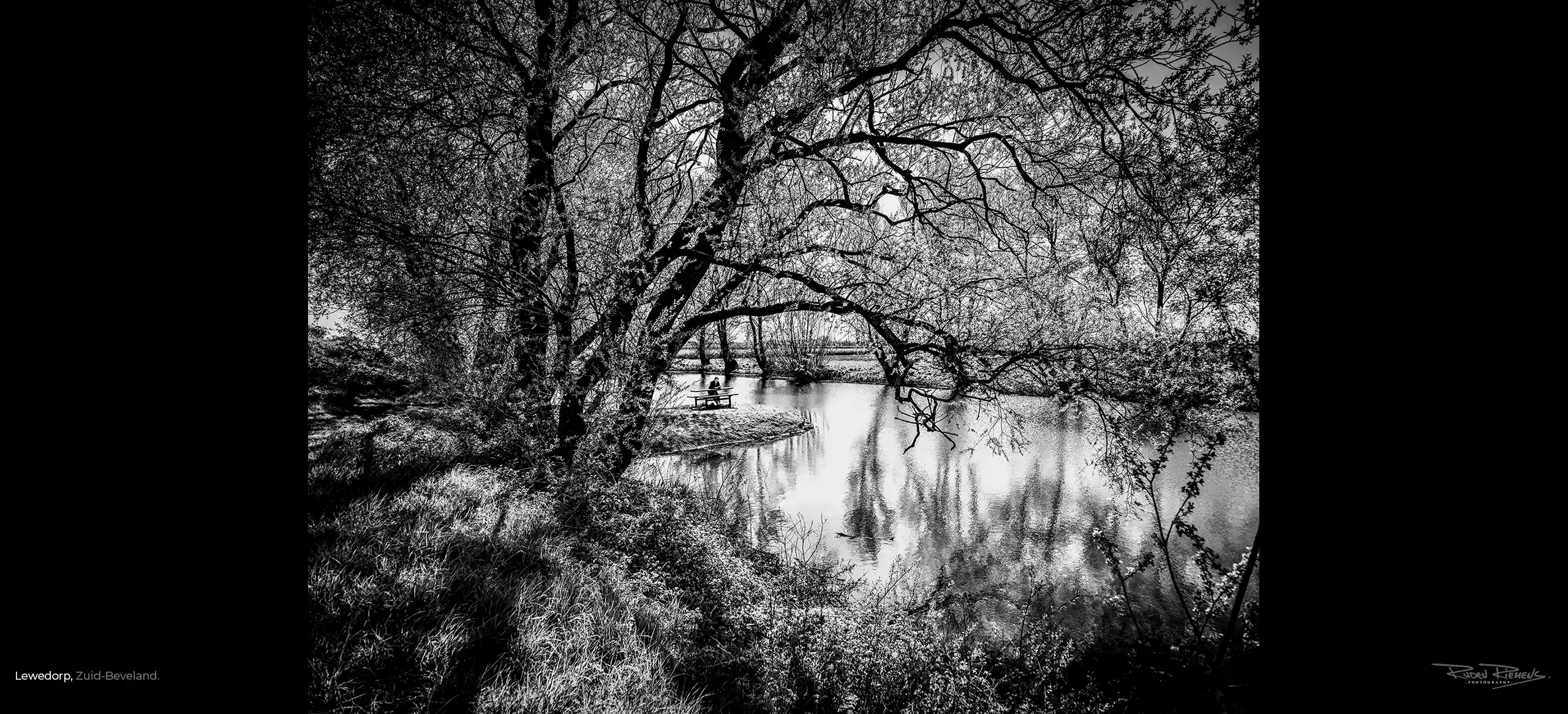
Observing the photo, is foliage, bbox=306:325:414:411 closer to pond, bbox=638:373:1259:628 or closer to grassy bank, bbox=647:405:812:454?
pond, bbox=638:373:1259:628

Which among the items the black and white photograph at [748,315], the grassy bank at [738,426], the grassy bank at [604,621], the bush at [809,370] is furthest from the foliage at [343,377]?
the bush at [809,370]

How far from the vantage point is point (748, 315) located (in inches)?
226

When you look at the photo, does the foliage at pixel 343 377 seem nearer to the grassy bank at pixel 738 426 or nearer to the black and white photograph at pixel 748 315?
the black and white photograph at pixel 748 315

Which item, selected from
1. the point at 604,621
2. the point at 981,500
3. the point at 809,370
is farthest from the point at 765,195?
the point at 981,500

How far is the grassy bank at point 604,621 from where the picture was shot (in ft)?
7.48

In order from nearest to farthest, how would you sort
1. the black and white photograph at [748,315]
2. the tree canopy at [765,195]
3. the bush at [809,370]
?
the black and white photograph at [748,315] < the tree canopy at [765,195] < the bush at [809,370]

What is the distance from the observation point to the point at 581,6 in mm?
4414

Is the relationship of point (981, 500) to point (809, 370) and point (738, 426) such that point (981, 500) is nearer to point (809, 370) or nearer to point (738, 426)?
point (809, 370)

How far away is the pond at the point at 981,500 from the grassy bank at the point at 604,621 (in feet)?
3.89

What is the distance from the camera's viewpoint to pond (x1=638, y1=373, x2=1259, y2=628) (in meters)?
5.37

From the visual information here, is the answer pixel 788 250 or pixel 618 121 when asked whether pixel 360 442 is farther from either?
pixel 788 250

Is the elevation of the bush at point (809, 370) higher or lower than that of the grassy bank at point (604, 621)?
higher
